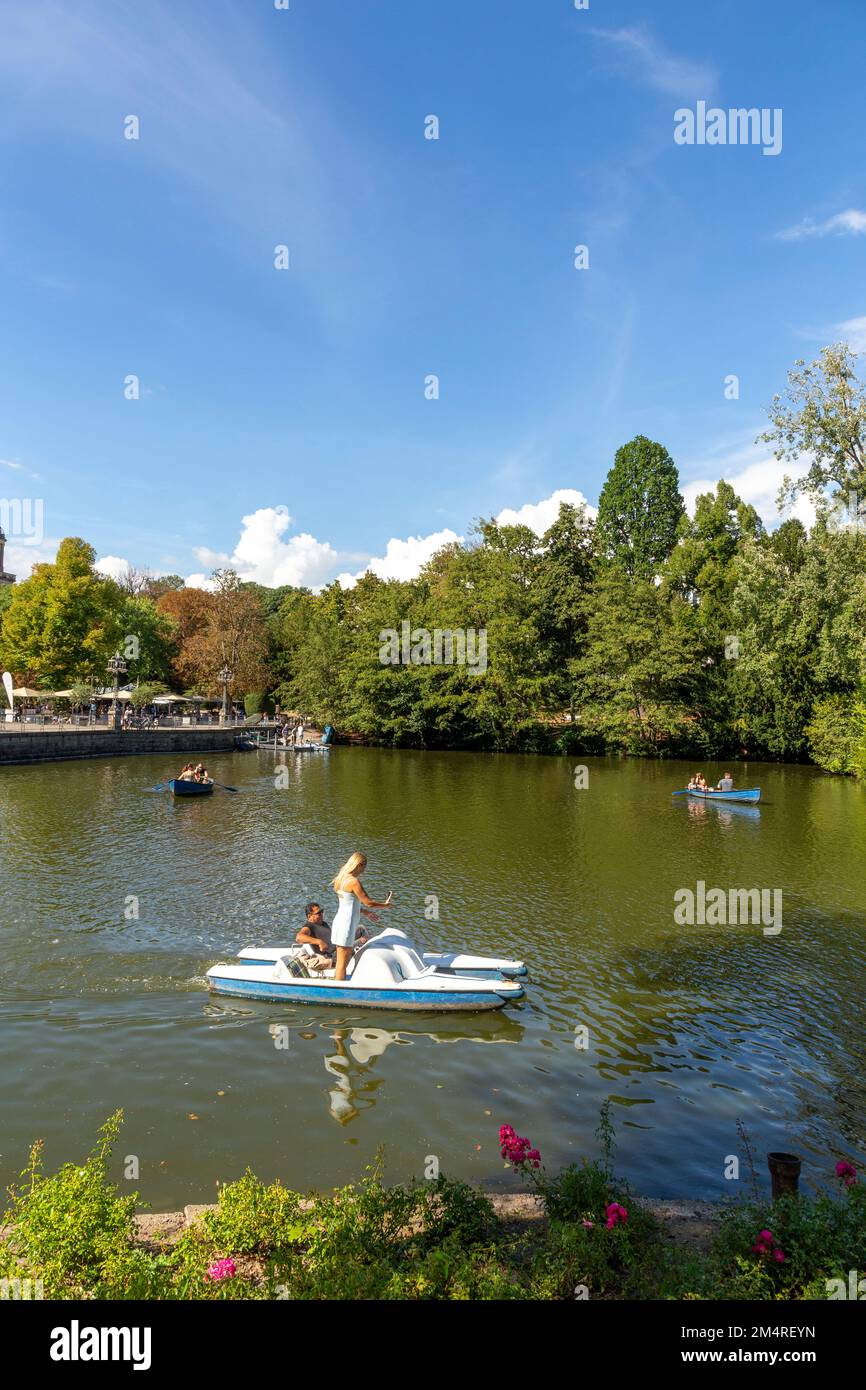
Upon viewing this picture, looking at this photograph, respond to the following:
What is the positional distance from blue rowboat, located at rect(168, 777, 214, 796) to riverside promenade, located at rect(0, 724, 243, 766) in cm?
1358

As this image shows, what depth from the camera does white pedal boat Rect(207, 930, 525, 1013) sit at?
11.7 m

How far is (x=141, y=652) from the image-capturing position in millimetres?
75625

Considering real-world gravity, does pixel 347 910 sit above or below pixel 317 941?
above

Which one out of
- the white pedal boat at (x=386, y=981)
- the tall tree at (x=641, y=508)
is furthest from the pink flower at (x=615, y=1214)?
the tall tree at (x=641, y=508)

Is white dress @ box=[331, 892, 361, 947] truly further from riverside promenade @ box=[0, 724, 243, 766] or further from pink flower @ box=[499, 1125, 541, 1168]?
riverside promenade @ box=[0, 724, 243, 766]

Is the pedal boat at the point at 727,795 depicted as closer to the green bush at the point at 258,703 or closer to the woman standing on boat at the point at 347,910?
the woman standing on boat at the point at 347,910

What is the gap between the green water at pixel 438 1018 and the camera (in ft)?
27.3

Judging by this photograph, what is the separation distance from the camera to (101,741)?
48.8 m

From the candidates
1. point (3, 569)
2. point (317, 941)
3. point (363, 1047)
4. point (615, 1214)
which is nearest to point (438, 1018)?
point (363, 1047)

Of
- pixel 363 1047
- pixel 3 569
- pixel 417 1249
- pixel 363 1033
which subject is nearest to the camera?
pixel 417 1249

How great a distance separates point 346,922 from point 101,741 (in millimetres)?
41730

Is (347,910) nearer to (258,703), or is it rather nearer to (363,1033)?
(363,1033)

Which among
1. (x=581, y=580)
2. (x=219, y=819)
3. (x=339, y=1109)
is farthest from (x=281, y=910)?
(x=581, y=580)
